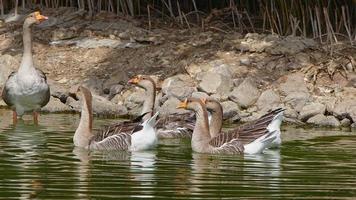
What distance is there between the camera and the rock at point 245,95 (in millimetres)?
19400

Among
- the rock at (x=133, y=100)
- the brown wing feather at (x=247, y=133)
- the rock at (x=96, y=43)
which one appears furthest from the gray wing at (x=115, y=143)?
the rock at (x=96, y=43)

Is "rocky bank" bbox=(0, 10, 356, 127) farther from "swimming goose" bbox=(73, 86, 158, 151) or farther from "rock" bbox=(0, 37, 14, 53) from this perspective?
"swimming goose" bbox=(73, 86, 158, 151)

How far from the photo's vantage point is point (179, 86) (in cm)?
2019

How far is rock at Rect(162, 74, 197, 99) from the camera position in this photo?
65.1ft

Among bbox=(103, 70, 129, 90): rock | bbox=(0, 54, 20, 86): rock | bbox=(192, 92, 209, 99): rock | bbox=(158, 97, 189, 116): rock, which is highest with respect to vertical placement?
bbox=(0, 54, 20, 86): rock

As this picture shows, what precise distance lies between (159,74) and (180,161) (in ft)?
23.2

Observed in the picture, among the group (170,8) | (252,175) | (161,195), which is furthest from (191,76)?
(161,195)

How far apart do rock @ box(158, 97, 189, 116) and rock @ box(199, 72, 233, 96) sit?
0.53 m

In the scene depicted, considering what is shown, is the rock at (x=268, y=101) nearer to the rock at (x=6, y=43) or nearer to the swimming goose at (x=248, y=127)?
the swimming goose at (x=248, y=127)

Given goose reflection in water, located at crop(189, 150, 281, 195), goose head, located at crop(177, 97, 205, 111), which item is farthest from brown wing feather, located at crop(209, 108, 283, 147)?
goose head, located at crop(177, 97, 205, 111)

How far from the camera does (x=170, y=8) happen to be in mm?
23984

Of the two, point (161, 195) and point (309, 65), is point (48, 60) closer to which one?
point (309, 65)

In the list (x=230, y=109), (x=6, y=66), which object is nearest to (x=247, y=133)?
(x=230, y=109)

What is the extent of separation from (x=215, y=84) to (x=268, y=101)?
101cm
